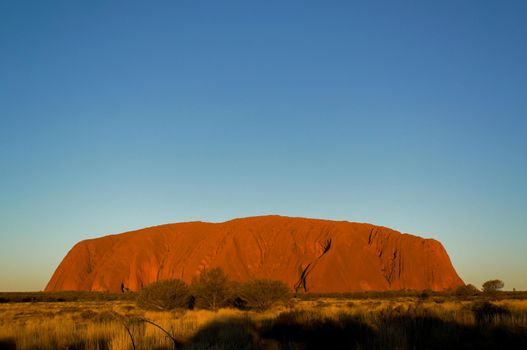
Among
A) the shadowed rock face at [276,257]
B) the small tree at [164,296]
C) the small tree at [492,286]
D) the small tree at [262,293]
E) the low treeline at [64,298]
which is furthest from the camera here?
the shadowed rock face at [276,257]

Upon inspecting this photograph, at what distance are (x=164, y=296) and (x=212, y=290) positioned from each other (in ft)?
10.7

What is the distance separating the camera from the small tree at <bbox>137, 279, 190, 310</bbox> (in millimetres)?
31578

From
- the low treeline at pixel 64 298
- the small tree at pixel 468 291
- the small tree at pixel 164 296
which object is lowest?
the low treeline at pixel 64 298

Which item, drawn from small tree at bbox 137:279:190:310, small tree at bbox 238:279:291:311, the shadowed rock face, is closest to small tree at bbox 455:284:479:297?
the shadowed rock face

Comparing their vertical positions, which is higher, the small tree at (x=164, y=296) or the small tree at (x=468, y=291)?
the small tree at (x=164, y=296)

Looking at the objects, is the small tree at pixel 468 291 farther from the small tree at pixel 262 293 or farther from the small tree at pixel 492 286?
the small tree at pixel 262 293

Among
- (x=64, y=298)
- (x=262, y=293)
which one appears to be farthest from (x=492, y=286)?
(x=64, y=298)

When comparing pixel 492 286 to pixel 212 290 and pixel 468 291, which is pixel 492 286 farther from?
pixel 212 290

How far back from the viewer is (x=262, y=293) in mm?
31141

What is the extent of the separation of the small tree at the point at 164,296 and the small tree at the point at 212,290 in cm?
85

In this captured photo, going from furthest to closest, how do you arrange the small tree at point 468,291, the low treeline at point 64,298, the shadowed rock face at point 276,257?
the shadowed rock face at point 276,257, the low treeline at point 64,298, the small tree at point 468,291

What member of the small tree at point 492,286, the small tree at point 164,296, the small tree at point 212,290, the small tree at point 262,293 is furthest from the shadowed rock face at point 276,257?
the small tree at point 262,293

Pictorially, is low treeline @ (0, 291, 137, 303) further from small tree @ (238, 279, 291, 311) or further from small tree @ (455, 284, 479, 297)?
small tree @ (455, 284, 479, 297)

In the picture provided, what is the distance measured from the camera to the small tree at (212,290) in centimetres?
3183
